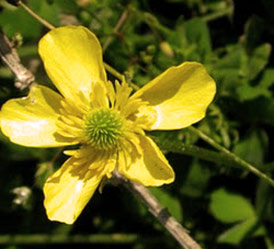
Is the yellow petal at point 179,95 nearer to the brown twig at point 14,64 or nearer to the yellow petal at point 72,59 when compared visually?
the yellow petal at point 72,59

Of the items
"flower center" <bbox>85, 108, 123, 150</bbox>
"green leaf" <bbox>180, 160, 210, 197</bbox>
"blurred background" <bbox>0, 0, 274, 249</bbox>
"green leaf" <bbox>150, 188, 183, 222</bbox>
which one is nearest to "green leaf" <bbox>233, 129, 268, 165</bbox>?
"blurred background" <bbox>0, 0, 274, 249</bbox>

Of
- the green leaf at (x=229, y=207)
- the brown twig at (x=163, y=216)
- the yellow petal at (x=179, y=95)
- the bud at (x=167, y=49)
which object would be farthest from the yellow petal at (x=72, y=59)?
the green leaf at (x=229, y=207)

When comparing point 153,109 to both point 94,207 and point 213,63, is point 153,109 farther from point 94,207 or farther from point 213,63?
point 94,207

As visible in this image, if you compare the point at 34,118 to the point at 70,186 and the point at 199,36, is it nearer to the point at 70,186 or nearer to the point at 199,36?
the point at 70,186

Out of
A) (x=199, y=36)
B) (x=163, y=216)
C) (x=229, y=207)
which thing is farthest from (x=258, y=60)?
(x=163, y=216)

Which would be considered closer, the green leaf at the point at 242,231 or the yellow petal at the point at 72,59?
the yellow petal at the point at 72,59

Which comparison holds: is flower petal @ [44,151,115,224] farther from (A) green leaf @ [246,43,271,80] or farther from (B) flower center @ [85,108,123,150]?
(A) green leaf @ [246,43,271,80]
